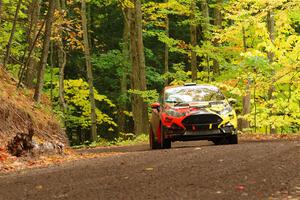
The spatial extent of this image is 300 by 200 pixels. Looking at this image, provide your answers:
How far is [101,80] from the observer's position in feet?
126

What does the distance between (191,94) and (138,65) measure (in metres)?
12.3

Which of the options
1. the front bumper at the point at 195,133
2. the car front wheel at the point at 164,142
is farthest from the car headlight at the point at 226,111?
the car front wheel at the point at 164,142

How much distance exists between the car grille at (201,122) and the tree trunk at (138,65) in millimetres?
12465

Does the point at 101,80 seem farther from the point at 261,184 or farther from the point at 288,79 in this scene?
the point at 261,184

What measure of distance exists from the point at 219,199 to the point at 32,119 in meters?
10.7

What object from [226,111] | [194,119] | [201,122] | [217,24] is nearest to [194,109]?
[194,119]

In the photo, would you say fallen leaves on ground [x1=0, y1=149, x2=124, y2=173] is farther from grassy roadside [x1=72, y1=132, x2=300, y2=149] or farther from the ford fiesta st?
grassy roadside [x1=72, y1=132, x2=300, y2=149]

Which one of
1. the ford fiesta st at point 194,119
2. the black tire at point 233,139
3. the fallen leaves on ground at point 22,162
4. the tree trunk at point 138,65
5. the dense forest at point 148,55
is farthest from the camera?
the tree trunk at point 138,65

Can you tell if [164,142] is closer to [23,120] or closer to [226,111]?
[226,111]

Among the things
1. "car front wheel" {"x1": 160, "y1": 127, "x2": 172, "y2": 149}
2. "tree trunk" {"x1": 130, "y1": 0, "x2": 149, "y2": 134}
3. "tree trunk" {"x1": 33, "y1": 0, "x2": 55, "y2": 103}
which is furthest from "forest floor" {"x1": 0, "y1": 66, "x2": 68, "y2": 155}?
"tree trunk" {"x1": 130, "y1": 0, "x2": 149, "y2": 134}

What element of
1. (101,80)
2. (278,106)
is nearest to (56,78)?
(101,80)

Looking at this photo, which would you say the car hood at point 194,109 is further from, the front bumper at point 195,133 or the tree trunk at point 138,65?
the tree trunk at point 138,65

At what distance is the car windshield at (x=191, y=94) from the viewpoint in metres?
14.1

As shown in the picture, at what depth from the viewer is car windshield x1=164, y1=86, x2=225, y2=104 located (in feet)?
46.2
